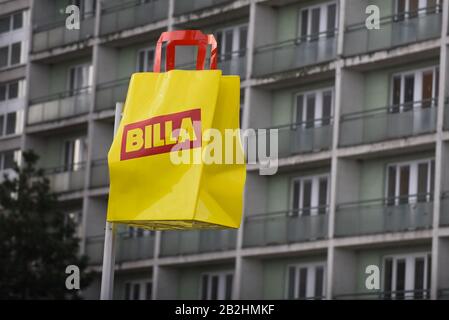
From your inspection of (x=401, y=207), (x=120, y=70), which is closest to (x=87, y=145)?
(x=120, y=70)

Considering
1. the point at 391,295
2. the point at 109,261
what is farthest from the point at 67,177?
the point at 109,261

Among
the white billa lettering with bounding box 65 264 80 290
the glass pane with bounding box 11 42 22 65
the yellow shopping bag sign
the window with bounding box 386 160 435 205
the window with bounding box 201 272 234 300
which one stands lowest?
the yellow shopping bag sign

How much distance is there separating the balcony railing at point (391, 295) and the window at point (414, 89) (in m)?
6.67

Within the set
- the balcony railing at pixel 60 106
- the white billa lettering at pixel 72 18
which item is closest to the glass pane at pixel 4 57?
the balcony railing at pixel 60 106

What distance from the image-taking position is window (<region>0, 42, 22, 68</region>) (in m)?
75.4

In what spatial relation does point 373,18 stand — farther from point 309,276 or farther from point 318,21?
point 309,276

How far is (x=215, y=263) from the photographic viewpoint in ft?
211

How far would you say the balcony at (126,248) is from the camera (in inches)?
2618

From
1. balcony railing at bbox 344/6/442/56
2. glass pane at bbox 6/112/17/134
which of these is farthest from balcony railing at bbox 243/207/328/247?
glass pane at bbox 6/112/17/134

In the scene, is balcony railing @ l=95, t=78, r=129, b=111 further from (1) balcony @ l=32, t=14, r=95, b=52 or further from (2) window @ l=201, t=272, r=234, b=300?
(2) window @ l=201, t=272, r=234, b=300

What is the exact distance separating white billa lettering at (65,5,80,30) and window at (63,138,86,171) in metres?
5.18

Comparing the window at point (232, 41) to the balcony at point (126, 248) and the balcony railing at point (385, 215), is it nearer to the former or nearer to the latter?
the balcony at point (126, 248)

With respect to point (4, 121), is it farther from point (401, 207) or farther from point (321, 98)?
point (401, 207)

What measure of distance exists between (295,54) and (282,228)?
6.83 m
